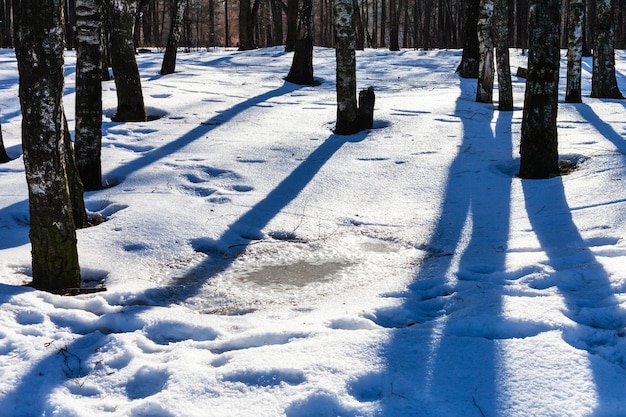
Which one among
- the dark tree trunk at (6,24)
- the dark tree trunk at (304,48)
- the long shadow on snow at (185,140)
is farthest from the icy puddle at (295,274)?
the dark tree trunk at (6,24)

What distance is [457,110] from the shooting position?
11.7 metres

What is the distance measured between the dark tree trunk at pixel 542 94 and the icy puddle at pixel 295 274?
3171 mm

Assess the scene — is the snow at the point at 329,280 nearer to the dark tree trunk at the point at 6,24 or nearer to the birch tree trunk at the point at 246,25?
the birch tree trunk at the point at 246,25

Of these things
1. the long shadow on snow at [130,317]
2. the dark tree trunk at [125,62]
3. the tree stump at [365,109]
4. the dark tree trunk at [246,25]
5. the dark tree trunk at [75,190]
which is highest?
the dark tree trunk at [246,25]

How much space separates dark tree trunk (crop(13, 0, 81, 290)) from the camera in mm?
4141

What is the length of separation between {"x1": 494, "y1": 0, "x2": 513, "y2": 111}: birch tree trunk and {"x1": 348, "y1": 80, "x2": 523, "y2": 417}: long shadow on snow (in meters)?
4.67

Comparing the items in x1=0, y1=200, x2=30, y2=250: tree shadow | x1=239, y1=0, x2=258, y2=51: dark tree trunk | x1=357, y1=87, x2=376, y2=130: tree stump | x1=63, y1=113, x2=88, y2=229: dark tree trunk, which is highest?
x1=239, y1=0, x2=258, y2=51: dark tree trunk

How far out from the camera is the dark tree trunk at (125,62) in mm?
9961

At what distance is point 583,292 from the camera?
4.16m

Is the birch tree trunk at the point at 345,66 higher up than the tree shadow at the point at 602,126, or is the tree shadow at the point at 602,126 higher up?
the birch tree trunk at the point at 345,66

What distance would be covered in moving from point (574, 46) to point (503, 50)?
192cm

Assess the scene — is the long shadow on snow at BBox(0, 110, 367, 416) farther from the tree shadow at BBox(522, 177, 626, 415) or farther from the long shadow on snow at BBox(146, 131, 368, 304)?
the tree shadow at BBox(522, 177, 626, 415)

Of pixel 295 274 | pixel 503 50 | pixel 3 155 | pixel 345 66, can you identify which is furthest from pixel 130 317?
pixel 503 50


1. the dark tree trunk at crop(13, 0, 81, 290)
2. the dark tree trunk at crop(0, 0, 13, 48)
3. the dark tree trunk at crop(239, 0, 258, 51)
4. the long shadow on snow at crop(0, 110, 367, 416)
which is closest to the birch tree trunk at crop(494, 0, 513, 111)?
the long shadow on snow at crop(0, 110, 367, 416)
